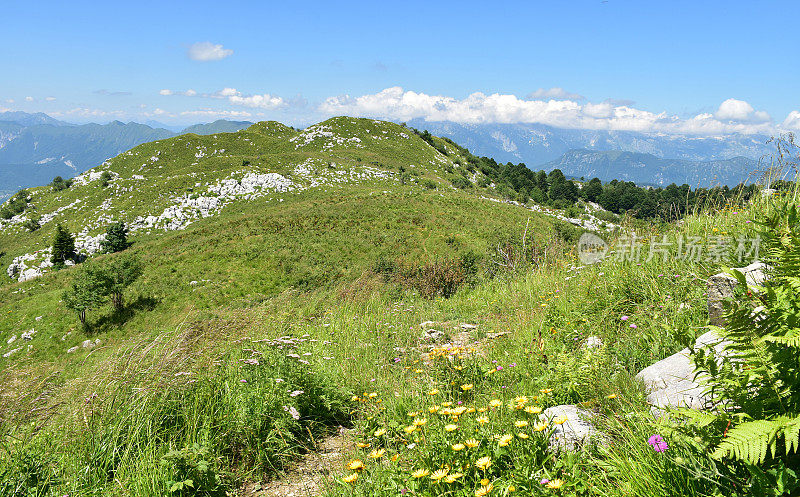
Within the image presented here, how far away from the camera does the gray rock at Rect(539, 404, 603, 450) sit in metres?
2.43

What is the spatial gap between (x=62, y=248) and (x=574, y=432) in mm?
54613

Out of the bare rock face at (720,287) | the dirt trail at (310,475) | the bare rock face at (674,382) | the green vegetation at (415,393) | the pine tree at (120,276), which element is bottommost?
the pine tree at (120,276)

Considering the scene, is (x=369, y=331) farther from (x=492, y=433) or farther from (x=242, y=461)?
(x=492, y=433)

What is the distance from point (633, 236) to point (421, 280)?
5.85m

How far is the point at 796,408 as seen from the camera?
1.55 metres

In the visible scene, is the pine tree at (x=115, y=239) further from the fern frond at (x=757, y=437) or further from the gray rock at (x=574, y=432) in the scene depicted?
the fern frond at (x=757, y=437)

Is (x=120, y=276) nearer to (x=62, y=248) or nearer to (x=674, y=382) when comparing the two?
(x=62, y=248)

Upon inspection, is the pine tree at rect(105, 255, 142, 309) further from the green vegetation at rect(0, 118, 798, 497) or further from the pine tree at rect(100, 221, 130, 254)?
the pine tree at rect(100, 221, 130, 254)

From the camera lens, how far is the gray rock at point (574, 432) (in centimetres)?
243

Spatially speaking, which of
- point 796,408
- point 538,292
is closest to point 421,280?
point 538,292

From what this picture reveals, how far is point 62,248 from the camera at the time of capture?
4153 centimetres

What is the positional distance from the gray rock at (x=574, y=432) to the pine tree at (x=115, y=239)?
161 ft

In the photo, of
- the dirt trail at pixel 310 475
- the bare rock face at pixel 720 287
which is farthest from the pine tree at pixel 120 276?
the bare rock face at pixel 720 287

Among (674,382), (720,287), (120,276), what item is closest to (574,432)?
(674,382)
